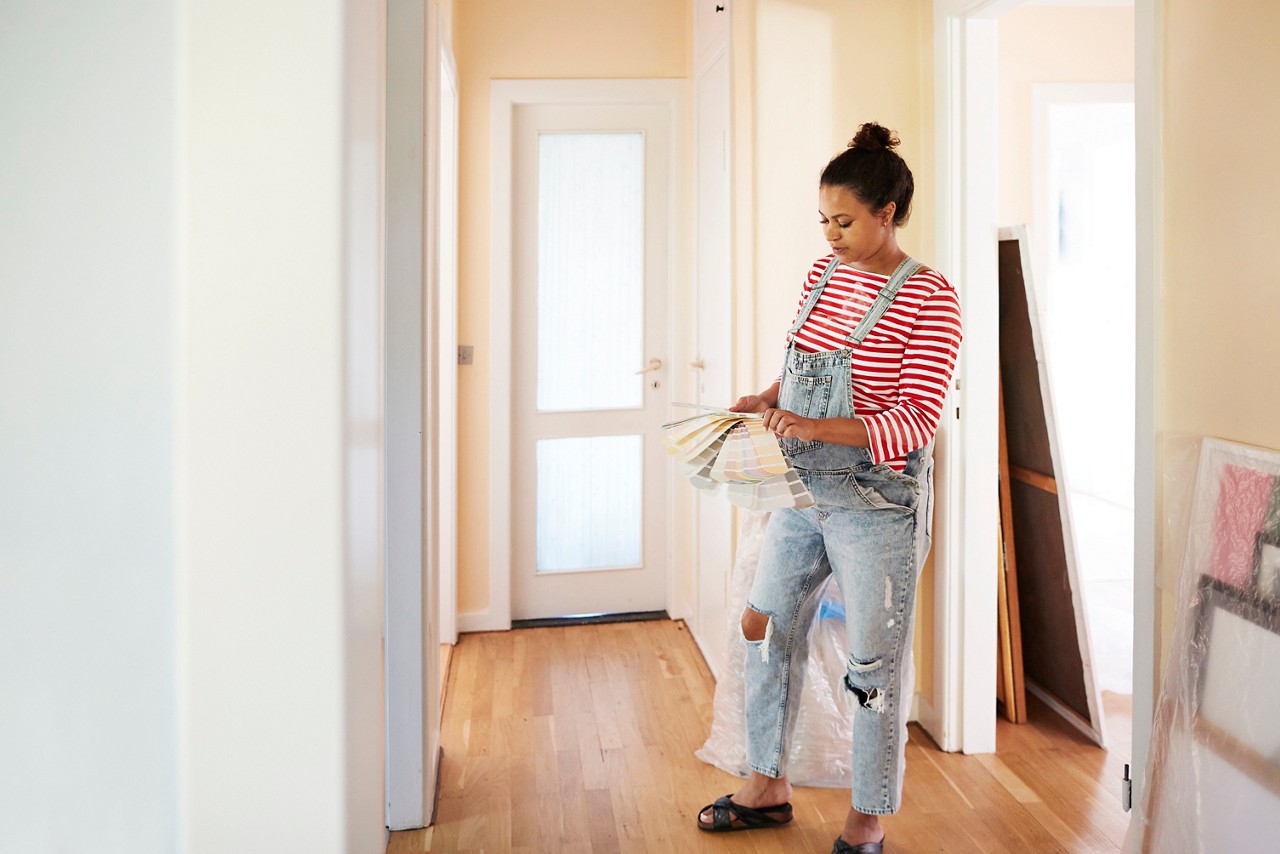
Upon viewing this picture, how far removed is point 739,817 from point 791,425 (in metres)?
0.97

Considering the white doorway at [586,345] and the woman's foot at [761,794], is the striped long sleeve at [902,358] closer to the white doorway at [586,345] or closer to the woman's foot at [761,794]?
the woman's foot at [761,794]

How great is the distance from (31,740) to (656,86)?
3496 millimetres

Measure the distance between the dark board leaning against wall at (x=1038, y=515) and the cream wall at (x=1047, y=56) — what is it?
1.17 metres

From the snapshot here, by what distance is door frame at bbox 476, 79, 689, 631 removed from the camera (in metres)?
3.63

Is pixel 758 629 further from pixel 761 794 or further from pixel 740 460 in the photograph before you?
pixel 740 460

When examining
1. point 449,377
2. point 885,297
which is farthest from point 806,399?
point 449,377

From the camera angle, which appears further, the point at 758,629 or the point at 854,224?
the point at 758,629

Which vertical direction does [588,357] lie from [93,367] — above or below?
above

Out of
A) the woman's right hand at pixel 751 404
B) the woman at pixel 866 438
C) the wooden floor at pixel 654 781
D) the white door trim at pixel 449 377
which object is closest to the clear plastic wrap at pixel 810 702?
the wooden floor at pixel 654 781

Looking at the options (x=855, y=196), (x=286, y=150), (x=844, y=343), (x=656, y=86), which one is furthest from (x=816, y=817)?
(x=656, y=86)

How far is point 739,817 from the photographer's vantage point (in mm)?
2248

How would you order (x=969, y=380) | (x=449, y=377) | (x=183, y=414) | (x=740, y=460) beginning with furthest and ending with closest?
(x=449, y=377) < (x=969, y=380) < (x=740, y=460) < (x=183, y=414)

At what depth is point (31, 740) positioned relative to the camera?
53 centimetres

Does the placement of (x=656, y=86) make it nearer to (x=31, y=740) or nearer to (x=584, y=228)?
(x=584, y=228)
